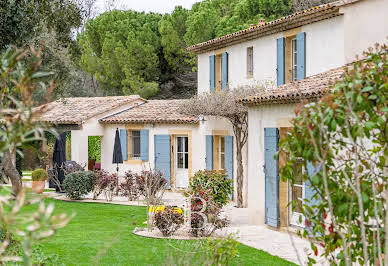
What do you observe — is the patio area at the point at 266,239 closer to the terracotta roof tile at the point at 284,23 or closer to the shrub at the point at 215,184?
the shrub at the point at 215,184

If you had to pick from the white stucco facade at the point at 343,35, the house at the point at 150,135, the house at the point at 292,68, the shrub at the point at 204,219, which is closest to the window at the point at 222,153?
the house at the point at 150,135

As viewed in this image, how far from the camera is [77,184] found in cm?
2055

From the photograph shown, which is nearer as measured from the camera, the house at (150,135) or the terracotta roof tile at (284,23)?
the terracotta roof tile at (284,23)

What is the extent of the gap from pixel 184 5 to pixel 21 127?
33.9 metres

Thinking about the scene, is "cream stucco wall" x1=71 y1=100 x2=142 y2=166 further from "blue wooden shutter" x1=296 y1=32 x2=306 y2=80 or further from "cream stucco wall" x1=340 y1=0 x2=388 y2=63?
"cream stucco wall" x1=340 y1=0 x2=388 y2=63

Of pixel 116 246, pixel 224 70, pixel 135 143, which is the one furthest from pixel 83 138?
pixel 116 246

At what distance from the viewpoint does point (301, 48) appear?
16109mm

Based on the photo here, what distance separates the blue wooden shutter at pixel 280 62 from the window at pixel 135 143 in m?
9.00

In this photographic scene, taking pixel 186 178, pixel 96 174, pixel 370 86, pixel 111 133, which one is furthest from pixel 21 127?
pixel 111 133

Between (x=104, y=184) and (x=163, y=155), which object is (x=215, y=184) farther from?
(x=163, y=155)

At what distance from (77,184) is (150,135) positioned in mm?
4420

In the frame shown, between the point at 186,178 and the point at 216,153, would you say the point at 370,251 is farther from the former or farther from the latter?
the point at 186,178

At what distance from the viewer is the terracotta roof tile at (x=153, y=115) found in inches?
903

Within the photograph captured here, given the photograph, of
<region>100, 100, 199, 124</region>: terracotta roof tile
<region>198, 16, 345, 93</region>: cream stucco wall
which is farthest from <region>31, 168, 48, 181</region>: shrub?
<region>198, 16, 345, 93</region>: cream stucco wall
